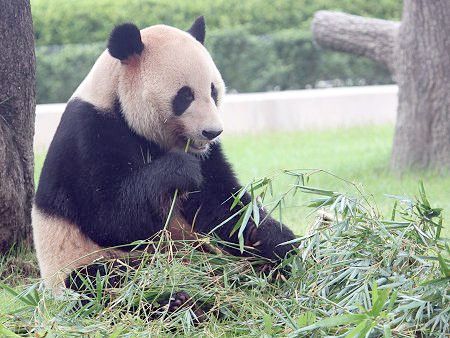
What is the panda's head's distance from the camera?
4.22m

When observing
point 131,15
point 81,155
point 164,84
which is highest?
point 164,84

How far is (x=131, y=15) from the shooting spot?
12977 millimetres

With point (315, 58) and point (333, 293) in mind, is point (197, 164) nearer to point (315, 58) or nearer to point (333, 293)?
point (333, 293)

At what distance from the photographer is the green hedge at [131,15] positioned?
12930 mm

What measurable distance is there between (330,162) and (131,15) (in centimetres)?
510

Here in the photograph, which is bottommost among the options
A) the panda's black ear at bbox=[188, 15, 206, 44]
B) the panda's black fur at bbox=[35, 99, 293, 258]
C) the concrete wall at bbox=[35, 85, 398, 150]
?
the concrete wall at bbox=[35, 85, 398, 150]

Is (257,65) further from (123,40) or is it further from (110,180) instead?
(110,180)

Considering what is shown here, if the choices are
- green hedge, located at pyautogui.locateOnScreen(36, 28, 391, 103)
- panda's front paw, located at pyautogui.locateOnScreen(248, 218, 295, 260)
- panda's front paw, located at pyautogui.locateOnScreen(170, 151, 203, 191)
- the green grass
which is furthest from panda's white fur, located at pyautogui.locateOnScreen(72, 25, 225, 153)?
green hedge, located at pyautogui.locateOnScreen(36, 28, 391, 103)

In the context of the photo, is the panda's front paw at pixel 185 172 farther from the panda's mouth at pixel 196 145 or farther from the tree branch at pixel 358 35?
the tree branch at pixel 358 35

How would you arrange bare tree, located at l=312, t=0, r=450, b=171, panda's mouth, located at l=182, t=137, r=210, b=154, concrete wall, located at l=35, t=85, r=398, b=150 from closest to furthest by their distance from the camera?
1. panda's mouth, located at l=182, t=137, r=210, b=154
2. bare tree, located at l=312, t=0, r=450, b=171
3. concrete wall, located at l=35, t=85, r=398, b=150

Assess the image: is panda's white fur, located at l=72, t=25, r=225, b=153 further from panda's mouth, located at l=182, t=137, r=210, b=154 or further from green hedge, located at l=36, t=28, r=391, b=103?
green hedge, located at l=36, t=28, r=391, b=103

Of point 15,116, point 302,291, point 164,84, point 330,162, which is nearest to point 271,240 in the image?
point 302,291

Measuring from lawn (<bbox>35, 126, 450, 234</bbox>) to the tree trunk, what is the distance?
1.95m

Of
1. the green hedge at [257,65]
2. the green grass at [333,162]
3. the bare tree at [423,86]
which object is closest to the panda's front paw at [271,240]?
the green grass at [333,162]
